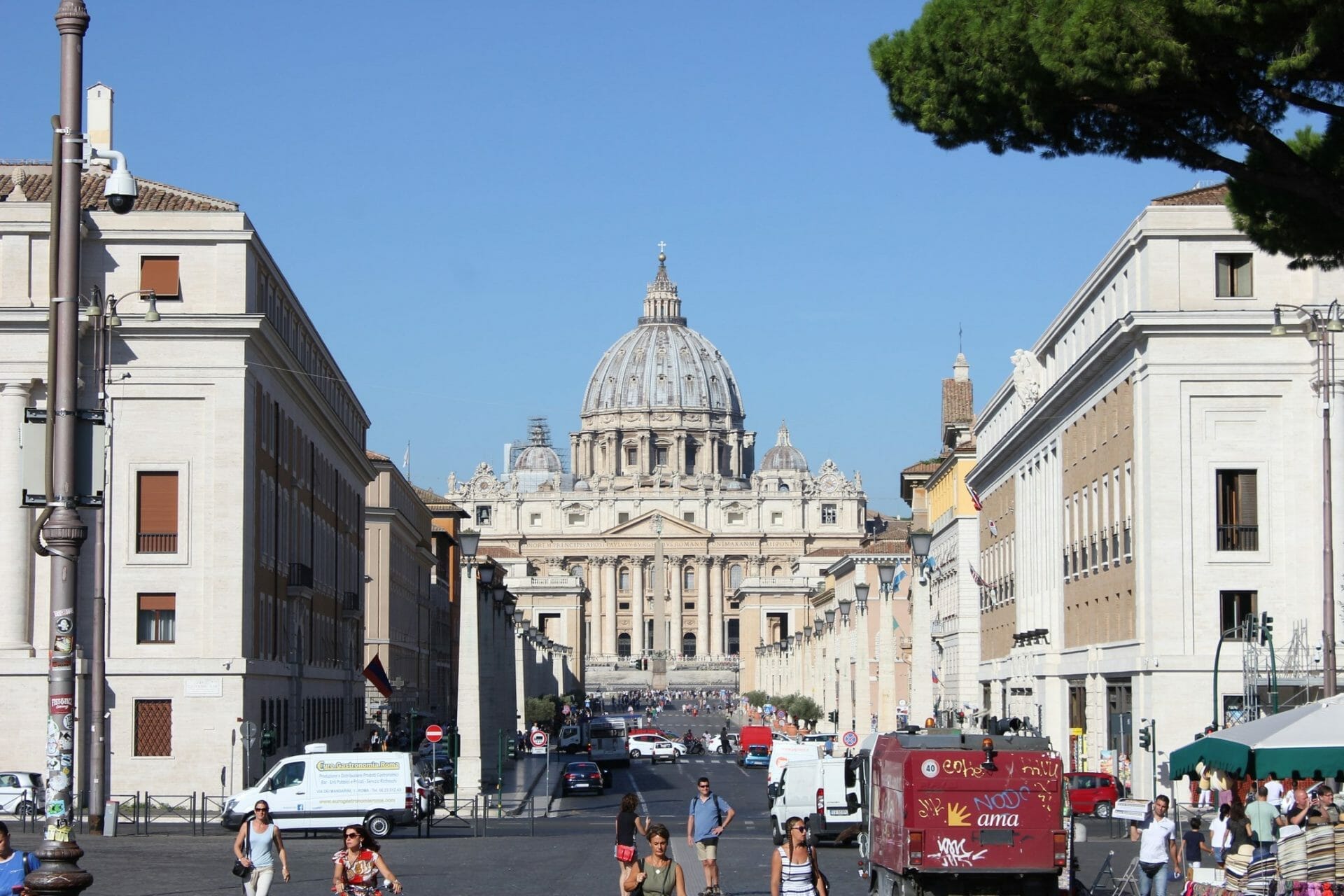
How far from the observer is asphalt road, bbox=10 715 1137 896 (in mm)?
25844

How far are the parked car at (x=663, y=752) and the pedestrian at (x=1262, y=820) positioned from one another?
57.4 meters

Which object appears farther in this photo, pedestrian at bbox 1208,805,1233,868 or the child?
the child

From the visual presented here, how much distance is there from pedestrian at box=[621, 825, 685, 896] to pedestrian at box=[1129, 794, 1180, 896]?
5664 millimetres

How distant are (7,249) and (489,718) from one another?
50.8ft

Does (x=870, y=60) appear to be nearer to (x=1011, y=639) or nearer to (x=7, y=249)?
(x=7, y=249)

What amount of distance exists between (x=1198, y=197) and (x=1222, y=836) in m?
22.3

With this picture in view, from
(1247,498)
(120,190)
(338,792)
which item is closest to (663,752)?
(1247,498)

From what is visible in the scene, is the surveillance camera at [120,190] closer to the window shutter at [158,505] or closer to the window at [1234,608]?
the window shutter at [158,505]

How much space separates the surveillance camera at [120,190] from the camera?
50.4ft

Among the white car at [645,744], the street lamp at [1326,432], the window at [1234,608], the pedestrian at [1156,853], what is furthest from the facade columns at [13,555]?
the white car at [645,744]

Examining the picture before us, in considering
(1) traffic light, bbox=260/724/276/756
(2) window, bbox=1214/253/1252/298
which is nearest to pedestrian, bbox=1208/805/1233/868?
(2) window, bbox=1214/253/1252/298

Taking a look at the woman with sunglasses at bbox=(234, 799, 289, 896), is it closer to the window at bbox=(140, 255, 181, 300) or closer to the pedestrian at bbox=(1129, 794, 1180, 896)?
the pedestrian at bbox=(1129, 794, 1180, 896)

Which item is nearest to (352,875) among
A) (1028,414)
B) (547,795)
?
(547,795)

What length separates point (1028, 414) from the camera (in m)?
55.6
